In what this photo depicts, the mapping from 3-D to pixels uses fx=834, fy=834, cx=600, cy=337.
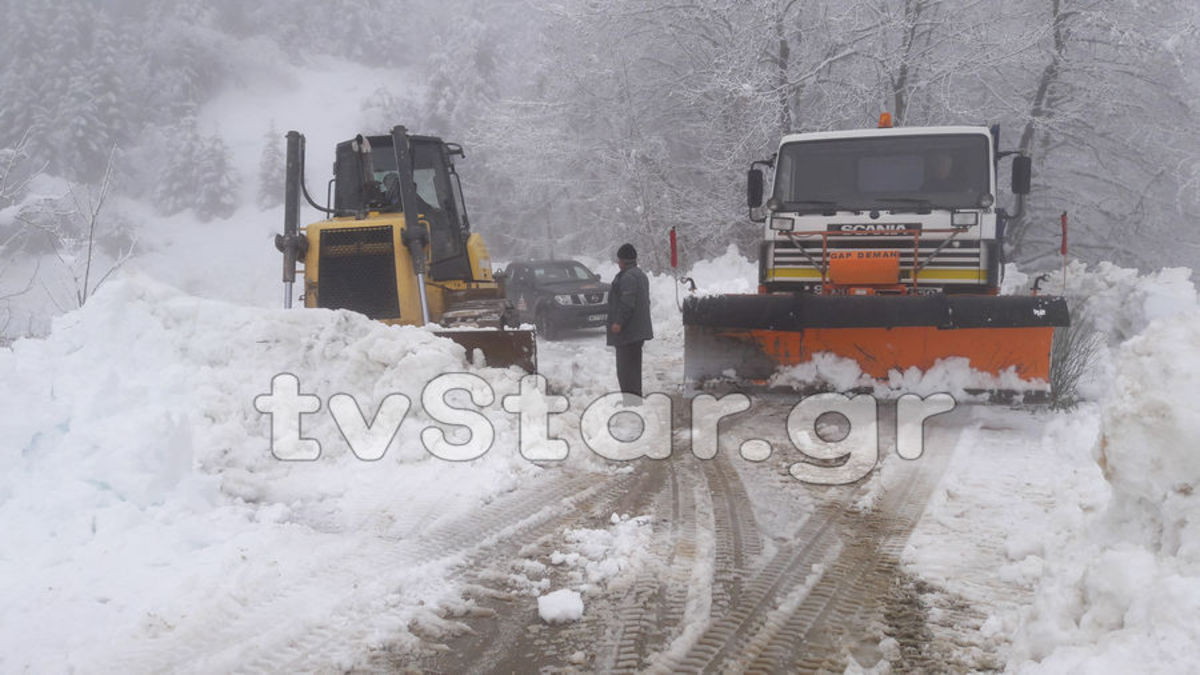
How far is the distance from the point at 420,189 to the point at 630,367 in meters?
3.86

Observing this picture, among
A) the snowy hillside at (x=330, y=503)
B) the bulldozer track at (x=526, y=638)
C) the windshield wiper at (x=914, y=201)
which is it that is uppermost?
the windshield wiper at (x=914, y=201)

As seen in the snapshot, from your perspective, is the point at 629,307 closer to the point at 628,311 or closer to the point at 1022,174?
the point at 628,311

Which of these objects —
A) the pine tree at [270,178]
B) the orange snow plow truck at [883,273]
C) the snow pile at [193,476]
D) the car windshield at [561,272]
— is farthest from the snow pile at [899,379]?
the pine tree at [270,178]

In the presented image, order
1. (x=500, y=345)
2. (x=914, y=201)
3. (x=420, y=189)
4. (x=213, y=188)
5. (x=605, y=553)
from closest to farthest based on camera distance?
(x=605, y=553)
(x=500, y=345)
(x=914, y=201)
(x=420, y=189)
(x=213, y=188)

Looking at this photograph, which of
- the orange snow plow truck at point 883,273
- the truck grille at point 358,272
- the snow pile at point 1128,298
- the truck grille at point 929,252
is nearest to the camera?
the orange snow plow truck at point 883,273

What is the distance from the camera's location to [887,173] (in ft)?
27.7

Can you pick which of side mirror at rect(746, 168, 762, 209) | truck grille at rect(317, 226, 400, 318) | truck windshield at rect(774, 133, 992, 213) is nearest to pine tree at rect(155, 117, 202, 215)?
truck grille at rect(317, 226, 400, 318)

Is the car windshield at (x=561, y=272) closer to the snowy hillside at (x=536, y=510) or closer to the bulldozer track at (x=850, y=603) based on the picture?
the snowy hillside at (x=536, y=510)

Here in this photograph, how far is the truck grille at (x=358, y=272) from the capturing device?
8.97m

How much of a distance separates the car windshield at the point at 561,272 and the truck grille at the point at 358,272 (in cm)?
795

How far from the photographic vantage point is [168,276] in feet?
163

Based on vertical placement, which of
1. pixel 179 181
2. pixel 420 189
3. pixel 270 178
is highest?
pixel 270 178

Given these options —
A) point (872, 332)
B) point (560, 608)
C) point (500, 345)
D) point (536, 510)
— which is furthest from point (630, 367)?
point (560, 608)

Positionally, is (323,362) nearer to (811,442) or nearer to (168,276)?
(811,442)
